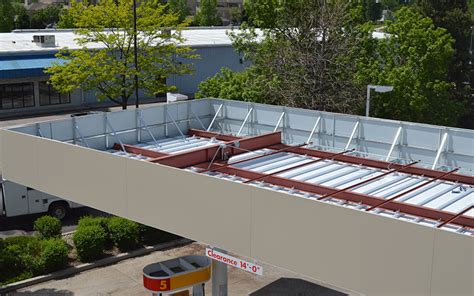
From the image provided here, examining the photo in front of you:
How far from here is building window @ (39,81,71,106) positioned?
1941 inches

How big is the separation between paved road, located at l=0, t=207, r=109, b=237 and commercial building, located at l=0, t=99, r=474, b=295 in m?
7.65

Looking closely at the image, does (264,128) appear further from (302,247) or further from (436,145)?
(302,247)

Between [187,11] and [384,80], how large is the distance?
296 ft

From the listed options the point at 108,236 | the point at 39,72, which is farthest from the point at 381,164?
the point at 39,72

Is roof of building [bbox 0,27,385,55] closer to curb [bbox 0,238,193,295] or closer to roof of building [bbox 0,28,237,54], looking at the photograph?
roof of building [bbox 0,28,237,54]

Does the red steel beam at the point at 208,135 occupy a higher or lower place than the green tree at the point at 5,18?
lower

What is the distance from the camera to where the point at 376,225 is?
9.91 metres

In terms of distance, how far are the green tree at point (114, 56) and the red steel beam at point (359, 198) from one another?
64.5 ft

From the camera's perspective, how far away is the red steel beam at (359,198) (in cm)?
1192

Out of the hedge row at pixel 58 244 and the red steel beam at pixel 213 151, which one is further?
the hedge row at pixel 58 244

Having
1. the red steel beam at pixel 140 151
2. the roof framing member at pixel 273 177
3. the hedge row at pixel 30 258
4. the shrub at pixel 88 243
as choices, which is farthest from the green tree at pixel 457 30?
the red steel beam at pixel 140 151

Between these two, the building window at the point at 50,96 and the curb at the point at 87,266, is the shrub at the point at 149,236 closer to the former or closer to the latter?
the curb at the point at 87,266

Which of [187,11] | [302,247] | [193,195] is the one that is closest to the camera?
[302,247]

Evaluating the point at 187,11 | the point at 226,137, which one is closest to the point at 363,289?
the point at 226,137
